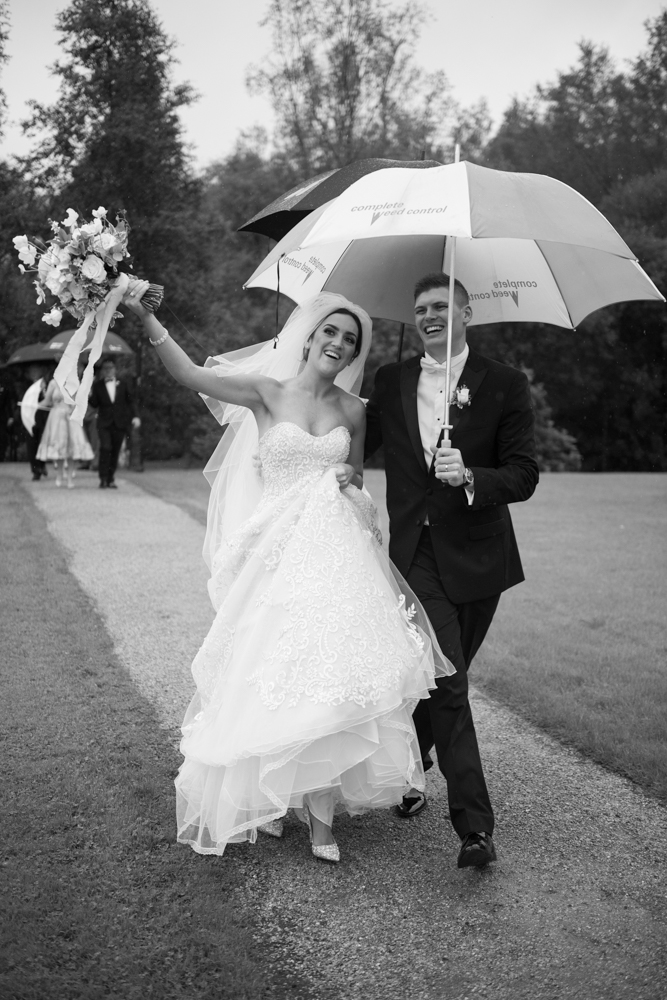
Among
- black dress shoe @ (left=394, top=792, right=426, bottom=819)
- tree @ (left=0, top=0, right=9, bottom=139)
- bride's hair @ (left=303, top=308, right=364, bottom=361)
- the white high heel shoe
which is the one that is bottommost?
black dress shoe @ (left=394, top=792, right=426, bottom=819)

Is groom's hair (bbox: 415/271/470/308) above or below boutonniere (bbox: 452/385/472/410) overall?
above

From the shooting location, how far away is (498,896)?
379cm

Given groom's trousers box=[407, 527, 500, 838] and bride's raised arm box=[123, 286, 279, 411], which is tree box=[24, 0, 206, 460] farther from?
groom's trousers box=[407, 527, 500, 838]

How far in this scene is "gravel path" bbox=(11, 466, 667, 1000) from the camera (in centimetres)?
324

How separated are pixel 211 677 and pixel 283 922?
1.11 meters

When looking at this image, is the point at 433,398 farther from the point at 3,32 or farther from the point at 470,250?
the point at 3,32

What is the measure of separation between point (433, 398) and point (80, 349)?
1636 mm

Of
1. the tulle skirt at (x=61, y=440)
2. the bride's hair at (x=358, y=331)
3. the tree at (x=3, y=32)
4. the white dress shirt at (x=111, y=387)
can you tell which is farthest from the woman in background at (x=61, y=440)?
the bride's hair at (x=358, y=331)

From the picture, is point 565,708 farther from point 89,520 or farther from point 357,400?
point 89,520

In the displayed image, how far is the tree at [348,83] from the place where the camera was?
3192cm

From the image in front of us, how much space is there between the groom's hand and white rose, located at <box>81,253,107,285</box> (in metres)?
1.64

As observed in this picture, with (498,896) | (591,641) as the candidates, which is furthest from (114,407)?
(498,896)

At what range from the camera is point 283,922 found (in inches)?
138

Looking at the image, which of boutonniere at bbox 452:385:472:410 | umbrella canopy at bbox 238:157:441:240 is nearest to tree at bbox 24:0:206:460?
umbrella canopy at bbox 238:157:441:240
